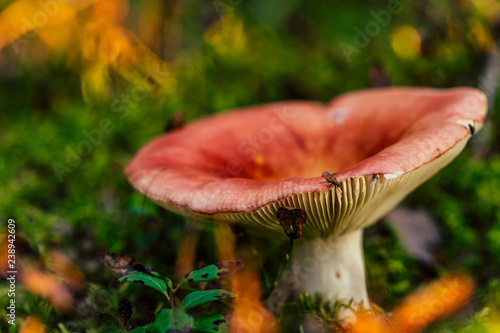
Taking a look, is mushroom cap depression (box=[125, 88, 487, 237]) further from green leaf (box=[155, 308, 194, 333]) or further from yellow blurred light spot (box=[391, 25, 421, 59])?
yellow blurred light spot (box=[391, 25, 421, 59])

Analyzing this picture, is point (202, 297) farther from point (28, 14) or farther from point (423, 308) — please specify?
point (28, 14)

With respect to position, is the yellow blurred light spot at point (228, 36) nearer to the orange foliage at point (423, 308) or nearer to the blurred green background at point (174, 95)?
the blurred green background at point (174, 95)

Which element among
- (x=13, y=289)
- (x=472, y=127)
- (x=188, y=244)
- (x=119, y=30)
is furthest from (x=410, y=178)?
(x=119, y=30)

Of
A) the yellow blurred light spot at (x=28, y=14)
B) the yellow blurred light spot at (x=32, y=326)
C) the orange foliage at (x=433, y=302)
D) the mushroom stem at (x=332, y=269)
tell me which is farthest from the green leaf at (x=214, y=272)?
the yellow blurred light spot at (x=28, y=14)

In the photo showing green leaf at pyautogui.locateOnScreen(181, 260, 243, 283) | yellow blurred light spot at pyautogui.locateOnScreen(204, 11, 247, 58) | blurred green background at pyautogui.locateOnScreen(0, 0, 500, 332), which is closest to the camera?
green leaf at pyautogui.locateOnScreen(181, 260, 243, 283)

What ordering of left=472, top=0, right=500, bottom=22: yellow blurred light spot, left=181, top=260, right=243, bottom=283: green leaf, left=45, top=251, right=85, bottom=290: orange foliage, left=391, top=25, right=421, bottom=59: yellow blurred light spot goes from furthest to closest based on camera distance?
left=391, top=25, right=421, bottom=59: yellow blurred light spot
left=472, top=0, right=500, bottom=22: yellow blurred light spot
left=45, top=251, right=85, bottom=290: orange foliage
left=181, top=260, right=243, bottom=283: green leaf

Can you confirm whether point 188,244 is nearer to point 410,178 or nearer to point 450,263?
point 410,178

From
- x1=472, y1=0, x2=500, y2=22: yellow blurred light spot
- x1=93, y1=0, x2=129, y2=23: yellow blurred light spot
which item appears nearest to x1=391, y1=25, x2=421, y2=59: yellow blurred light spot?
x1=472, y1=0, x2=500, y2=22: yellow blurred light spot
